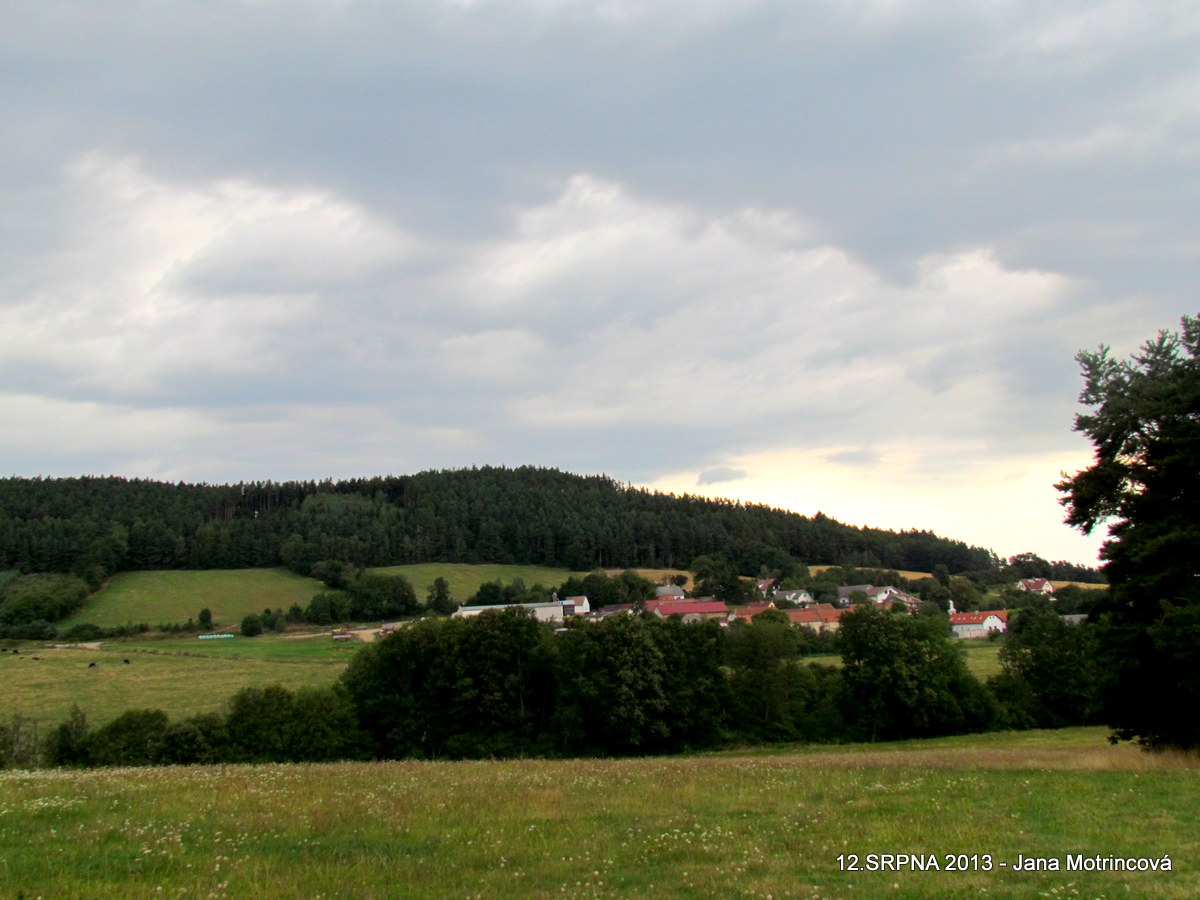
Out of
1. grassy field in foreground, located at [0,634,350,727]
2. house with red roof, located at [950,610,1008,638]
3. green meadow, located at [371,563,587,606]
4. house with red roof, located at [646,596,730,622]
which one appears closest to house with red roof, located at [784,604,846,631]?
house with red roof, located at [646,596,730,622]

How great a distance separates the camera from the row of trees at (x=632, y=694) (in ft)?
166

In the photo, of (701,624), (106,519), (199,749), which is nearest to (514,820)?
(199,749)

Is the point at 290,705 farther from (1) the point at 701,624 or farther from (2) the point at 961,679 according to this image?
(2) the point at 961,679

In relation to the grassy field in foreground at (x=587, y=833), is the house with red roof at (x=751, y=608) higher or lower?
lower

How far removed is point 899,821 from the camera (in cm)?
1255

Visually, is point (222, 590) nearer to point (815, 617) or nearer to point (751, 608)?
point (751, 608)

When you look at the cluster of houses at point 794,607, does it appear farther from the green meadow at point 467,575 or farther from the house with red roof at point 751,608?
the green meadow at point 467,575

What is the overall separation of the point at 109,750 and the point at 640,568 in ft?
529

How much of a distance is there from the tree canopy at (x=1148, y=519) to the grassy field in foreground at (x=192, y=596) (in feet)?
425

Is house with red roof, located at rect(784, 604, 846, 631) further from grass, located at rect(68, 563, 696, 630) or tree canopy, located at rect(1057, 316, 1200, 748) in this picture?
tree canopy, located at rect(1057, 316, 1200, 748)

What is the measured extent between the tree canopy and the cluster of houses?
80.8 meters

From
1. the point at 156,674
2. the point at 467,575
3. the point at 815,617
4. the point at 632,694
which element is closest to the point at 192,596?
the point at 467,575

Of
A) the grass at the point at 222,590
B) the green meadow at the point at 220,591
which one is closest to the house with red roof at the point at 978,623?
the grass at the point at 222,590

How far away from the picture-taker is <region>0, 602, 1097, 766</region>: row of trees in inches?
1991
